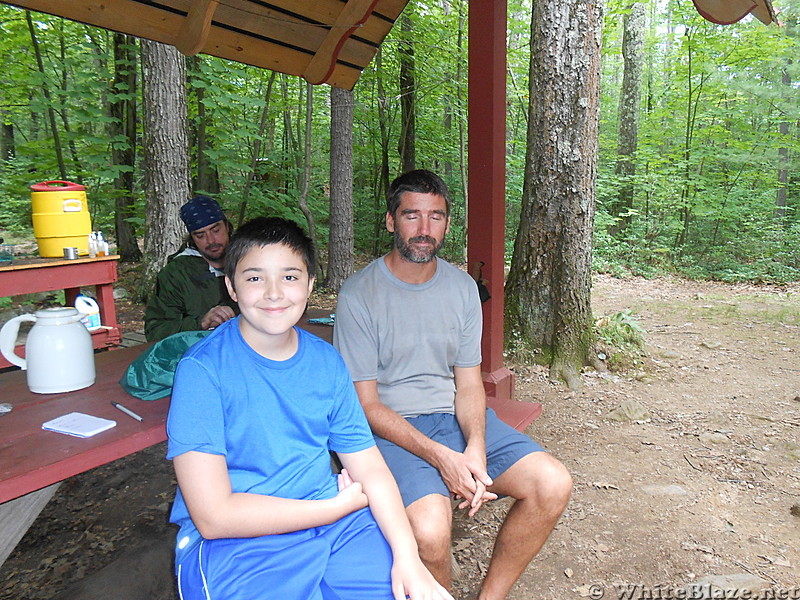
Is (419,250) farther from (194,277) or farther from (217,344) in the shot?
(194,277)

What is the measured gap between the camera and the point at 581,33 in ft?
14.4

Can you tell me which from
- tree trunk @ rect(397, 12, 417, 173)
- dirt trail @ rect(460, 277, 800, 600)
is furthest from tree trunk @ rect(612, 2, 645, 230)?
dirt trail @ rect(460, 277, 800, 600)

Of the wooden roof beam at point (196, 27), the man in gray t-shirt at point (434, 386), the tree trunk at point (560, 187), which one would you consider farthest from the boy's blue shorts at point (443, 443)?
the tree trunk at point (560, 187)

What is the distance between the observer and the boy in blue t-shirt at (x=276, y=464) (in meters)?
1.36

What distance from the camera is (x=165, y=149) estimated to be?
6.25 meters

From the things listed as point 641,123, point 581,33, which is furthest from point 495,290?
point 641,123

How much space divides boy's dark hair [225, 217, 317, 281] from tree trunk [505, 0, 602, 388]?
3341 millimetres

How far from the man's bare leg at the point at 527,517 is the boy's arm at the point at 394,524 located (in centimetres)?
60

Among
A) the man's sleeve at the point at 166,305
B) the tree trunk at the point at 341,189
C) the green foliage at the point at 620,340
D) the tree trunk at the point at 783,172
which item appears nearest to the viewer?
the man's sleeve at the point at 166,305

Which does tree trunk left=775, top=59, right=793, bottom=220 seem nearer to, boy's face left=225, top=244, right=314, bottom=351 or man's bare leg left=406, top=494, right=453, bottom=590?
man's bare leg left=406, top=494, right=453, bottom=590

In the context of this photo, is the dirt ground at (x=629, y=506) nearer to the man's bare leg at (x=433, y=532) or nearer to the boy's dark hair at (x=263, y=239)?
the man's bare leg at (x=433, y=532)

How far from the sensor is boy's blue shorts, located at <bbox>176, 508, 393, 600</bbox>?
1.33 meters

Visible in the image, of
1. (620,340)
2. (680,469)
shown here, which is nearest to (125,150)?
(620,340)

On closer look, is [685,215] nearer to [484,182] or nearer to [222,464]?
[484,182]
